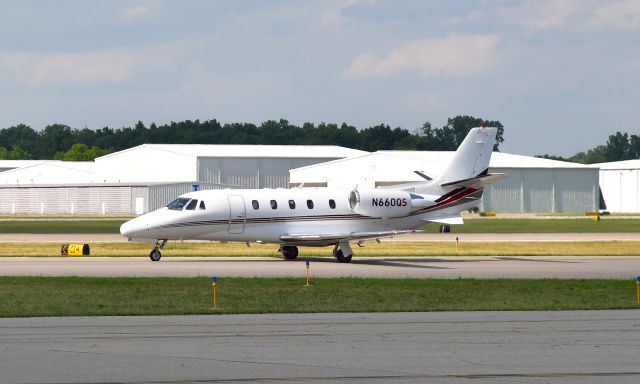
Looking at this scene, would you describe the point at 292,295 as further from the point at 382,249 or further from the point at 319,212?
the point at 382,249

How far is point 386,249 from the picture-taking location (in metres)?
53.3

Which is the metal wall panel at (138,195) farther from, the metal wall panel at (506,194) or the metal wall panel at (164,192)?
the metal wall panel at (506,194)

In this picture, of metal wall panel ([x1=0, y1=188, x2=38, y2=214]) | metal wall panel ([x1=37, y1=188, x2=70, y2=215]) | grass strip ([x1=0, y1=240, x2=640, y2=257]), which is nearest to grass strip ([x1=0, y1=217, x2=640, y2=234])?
grass strip ([x1=0, y1=240, x2=640, y2=257])

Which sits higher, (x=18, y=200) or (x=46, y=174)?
(x=46, y=174)

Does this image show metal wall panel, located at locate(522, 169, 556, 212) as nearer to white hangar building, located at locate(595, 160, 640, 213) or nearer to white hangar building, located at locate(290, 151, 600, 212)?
white hangar building, located at locate(290, 151, 600, 212)

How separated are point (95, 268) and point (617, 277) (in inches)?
692

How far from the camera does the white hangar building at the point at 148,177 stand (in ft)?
373

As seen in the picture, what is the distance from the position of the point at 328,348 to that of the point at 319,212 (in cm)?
2693

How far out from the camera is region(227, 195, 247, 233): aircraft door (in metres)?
43.6

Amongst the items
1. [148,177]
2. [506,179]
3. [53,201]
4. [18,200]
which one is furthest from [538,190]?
[18,200]

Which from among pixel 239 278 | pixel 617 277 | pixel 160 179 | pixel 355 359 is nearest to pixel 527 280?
pixel 617 277

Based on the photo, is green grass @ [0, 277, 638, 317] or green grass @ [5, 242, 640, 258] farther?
green grass @ [5, 242, 640, 258]

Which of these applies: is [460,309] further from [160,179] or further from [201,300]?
[160,179]

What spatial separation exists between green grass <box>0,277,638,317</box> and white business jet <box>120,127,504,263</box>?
31.3 feet
